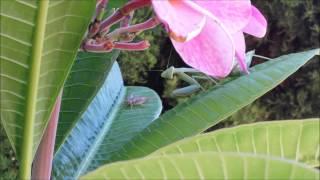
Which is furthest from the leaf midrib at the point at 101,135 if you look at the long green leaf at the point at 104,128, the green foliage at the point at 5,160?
the green foliage at the point at 5,160

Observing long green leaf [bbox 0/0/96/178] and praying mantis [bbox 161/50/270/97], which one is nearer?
long green leaf [bbox 0/0/96/178]

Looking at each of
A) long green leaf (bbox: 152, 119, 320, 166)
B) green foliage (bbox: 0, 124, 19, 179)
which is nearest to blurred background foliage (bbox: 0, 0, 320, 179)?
green foliage (bbox: 0, 124, 19, 179)

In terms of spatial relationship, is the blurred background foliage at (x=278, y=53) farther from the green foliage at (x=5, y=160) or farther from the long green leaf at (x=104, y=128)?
the long green leaf at (x=104, y=128)

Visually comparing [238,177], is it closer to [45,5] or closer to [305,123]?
[305,123]

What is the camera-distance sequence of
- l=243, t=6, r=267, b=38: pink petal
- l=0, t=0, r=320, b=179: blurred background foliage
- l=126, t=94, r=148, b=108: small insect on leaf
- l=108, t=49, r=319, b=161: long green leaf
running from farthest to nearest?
l=0, t=0, r=320, b=179: blurred background foliage < l=126, t=94, r=148, b=108: small insect on leaf < l=108, t=49, r=319, b=161: long green leaf < l=243, t=6, r=267, b=38: pink petal

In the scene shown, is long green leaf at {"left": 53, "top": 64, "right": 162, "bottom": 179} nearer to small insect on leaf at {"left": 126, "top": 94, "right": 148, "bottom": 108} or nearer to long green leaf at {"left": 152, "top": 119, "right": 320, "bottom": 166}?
small insect on leaf at {"left": 126, "top": 94, "right": 148, "bottom": 108}
